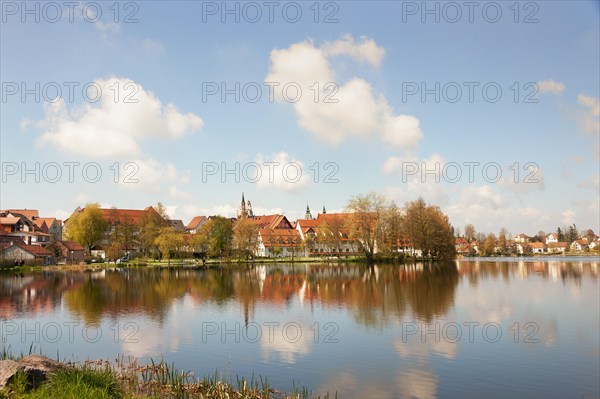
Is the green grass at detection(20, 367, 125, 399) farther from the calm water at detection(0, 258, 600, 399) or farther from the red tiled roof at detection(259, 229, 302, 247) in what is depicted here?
the red tiled roof at detection(259, 229, 302, 247)

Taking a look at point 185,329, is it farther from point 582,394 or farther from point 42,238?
point 42,238

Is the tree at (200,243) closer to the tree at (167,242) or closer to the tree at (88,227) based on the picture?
the tree at (167,242)

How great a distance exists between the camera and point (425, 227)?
4055 inches

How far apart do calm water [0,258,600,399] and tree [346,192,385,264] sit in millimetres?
51899

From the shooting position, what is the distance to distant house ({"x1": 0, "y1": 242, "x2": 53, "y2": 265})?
81375 millimetres

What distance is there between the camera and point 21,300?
40719 mm

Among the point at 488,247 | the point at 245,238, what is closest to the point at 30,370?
the point at 245,238

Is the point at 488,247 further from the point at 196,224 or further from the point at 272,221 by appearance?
the point at 196,224

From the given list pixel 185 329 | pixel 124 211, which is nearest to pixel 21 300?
pixel 185 329

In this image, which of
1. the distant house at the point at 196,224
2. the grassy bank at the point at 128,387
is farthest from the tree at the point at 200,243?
the grassy bank at the point at 128,387

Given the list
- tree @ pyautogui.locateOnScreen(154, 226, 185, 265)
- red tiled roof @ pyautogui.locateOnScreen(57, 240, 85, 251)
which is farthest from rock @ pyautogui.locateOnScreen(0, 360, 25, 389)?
red tiled roof @ pyautogui.locateOnScreen(57, 240, 85, 251)

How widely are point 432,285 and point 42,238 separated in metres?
92.6

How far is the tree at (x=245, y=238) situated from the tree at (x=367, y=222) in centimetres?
2293

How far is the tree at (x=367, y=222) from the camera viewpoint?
326 ft
